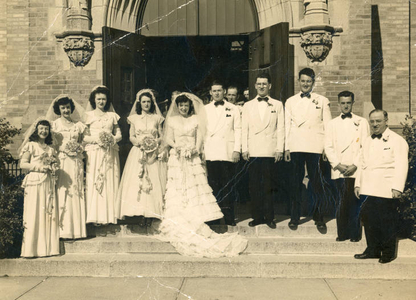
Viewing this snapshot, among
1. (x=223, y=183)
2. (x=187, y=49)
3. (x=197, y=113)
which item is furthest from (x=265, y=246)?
(x=187, y=49)

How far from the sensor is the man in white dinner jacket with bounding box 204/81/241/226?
698cm

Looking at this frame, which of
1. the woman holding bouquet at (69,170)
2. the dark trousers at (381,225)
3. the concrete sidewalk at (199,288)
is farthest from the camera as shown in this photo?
the woman holding bouquet at (69,170)

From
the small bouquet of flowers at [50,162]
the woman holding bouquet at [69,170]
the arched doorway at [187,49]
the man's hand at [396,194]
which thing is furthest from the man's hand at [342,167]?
the small bouquet of flowers at [50,162]

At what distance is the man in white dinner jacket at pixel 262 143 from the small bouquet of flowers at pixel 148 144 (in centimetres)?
123

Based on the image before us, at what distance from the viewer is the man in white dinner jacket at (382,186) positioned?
20.3 ft

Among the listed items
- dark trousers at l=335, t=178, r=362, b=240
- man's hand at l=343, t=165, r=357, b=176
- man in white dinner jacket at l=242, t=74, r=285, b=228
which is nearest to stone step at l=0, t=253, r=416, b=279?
dark trousers at l=335, t=178, r=362, b=240

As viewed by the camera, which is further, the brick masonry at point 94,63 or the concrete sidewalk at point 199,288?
the brick masonry at point 94,63

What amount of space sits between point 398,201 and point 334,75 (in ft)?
8.78

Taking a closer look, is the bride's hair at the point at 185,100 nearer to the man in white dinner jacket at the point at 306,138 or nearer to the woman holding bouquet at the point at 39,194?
the man in white dinner jacket at the point at 306,138

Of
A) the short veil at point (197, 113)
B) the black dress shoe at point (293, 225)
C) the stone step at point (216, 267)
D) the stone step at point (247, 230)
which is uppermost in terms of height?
the short veil at point (197, 113)

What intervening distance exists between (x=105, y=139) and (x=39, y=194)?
111 centimetres

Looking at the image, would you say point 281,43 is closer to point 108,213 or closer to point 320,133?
point 320,133

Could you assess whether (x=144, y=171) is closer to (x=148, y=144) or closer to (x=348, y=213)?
(x=148, y=144)

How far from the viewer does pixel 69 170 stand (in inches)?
271
